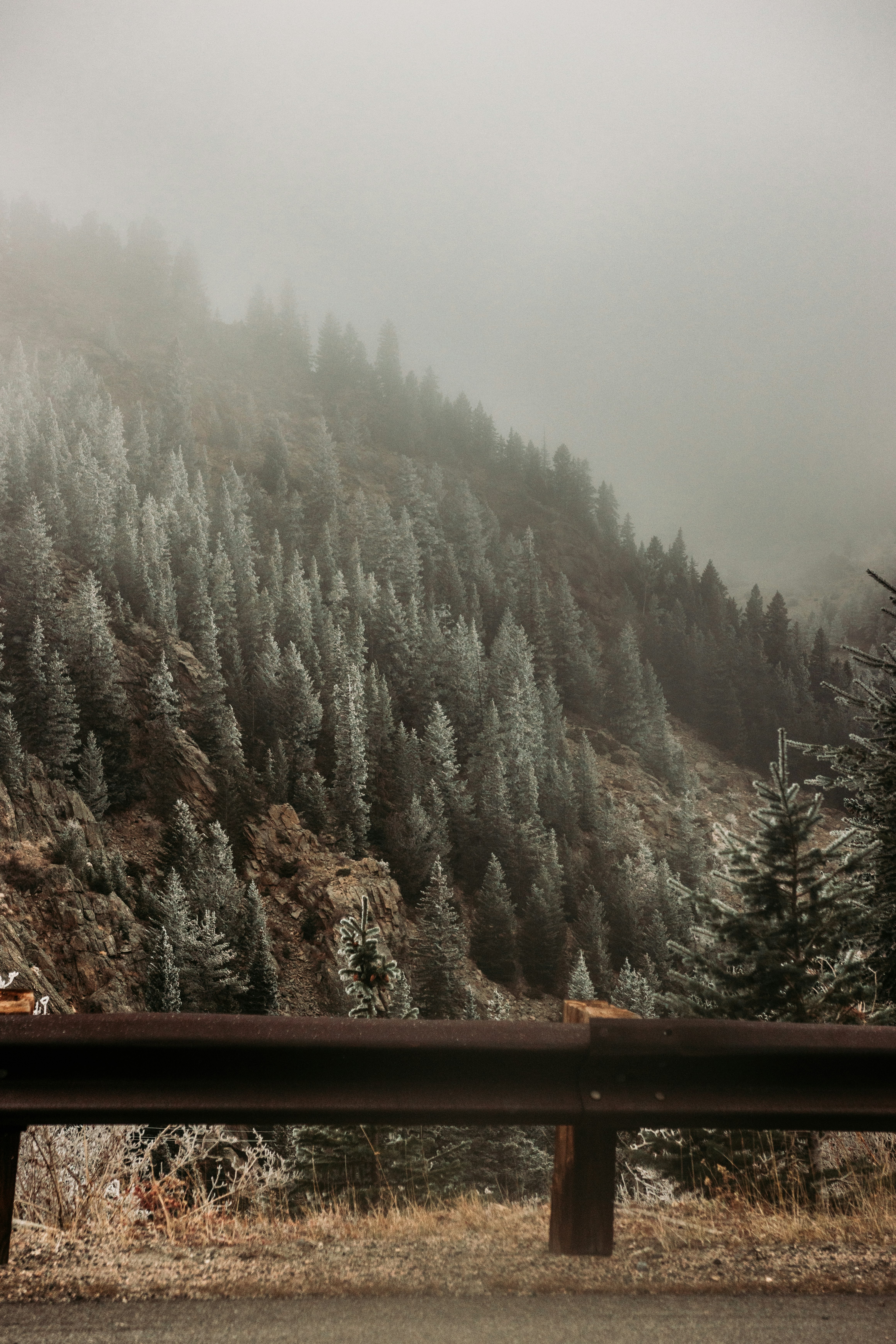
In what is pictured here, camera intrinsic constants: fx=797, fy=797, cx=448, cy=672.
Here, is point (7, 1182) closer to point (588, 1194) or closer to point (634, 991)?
point (588, 1194)

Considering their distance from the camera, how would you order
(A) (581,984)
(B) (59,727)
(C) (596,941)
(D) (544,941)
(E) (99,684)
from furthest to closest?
(C) (596,941)
(D) (544,941)
(E) (99,684)
(B) (59,727)
(A) (581,984)

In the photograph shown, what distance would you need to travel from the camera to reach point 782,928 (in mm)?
9727

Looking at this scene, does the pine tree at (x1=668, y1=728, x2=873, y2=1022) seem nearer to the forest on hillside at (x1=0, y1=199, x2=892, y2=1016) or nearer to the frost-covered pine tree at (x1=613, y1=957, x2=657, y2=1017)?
the forest on hillside at (x1=0, y1=199, x2=892, y2=1016)

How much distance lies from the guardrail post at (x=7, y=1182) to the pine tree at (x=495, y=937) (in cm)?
6597

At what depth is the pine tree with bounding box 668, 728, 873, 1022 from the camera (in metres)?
9.27


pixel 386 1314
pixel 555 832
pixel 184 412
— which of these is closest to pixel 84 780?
pixel 555 832

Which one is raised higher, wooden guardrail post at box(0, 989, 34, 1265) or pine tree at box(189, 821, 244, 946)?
wooden guardrail post at box(0, 989, 34, 1265)

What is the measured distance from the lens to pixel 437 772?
77625 mm

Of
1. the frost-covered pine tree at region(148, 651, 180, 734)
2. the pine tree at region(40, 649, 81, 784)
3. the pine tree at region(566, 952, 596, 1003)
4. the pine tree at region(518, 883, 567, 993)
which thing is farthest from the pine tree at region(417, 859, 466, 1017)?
the pine tree at region(40, 649, 81, 784)

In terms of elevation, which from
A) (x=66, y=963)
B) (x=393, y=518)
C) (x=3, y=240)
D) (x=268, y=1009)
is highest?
(x=3, y=240)

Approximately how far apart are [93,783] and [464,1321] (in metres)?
58.3

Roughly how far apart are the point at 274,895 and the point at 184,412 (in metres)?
97.8

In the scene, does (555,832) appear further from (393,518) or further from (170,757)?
(393,518)

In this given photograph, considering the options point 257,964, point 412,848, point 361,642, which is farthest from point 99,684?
point 361,642
